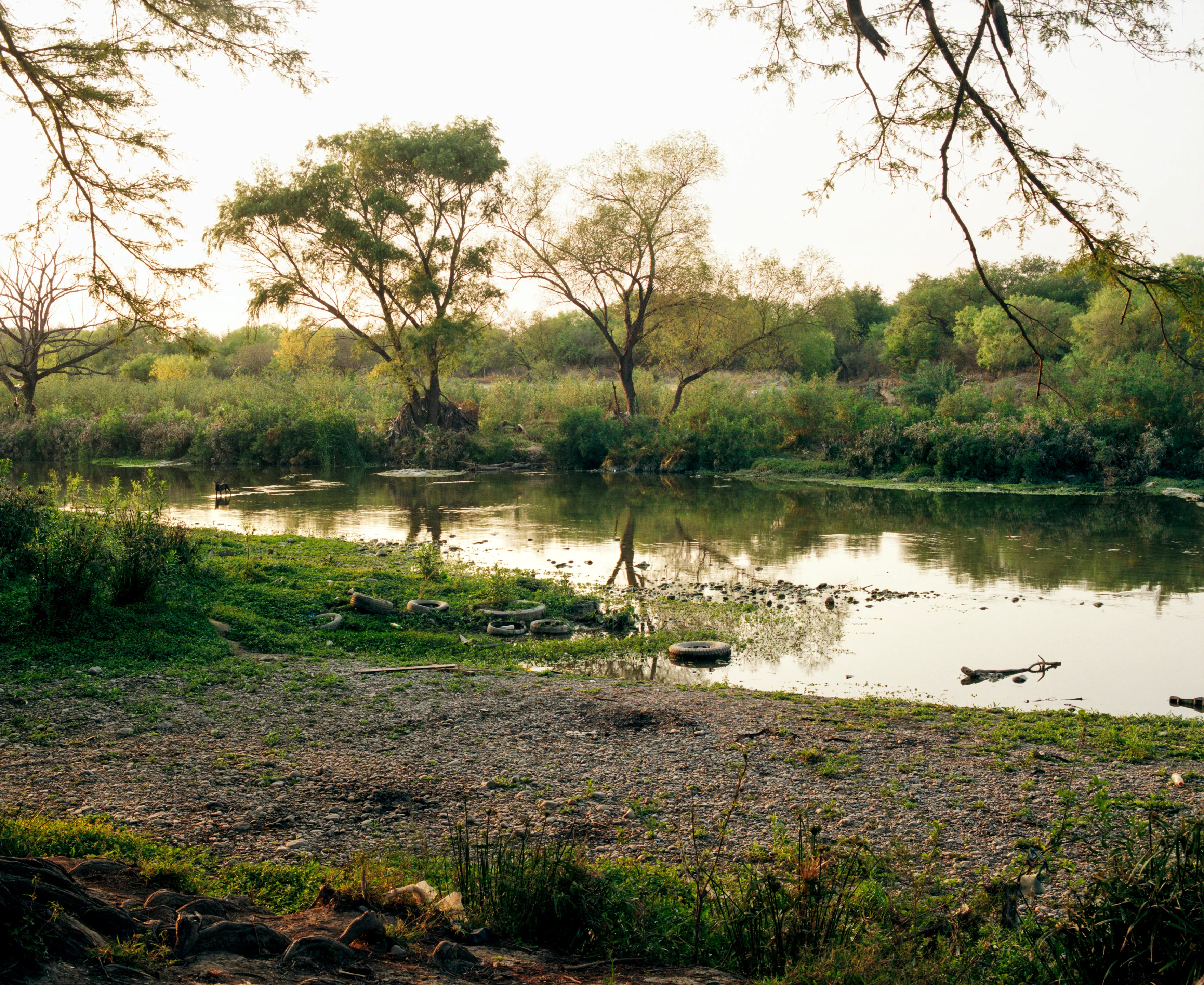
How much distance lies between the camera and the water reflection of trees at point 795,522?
15.3 meters

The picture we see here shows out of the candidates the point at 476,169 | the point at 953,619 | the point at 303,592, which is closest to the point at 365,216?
the point at 476,169

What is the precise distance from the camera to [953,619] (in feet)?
38.3

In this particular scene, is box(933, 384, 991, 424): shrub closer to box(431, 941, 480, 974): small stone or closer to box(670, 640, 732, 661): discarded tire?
box(670, 640, 732, 661): discarded tire

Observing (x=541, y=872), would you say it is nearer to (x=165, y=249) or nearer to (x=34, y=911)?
(x=34, y=911)

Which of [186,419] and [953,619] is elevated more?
[186,419]

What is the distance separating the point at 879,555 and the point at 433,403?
2534cm

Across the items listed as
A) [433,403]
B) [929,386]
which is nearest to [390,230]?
[433,403]

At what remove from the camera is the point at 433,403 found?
38.2m

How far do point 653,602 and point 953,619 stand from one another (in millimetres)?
3927

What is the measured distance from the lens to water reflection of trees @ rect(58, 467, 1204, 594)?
50.1 feet

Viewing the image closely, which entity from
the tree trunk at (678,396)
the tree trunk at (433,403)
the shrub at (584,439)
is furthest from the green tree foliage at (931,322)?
the tree trunk at (433,403)

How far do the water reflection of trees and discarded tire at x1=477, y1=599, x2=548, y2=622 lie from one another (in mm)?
2578

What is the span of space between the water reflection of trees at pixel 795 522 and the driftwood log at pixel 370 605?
13.5 ft

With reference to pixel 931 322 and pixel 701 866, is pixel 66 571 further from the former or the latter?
pixel 931 322
